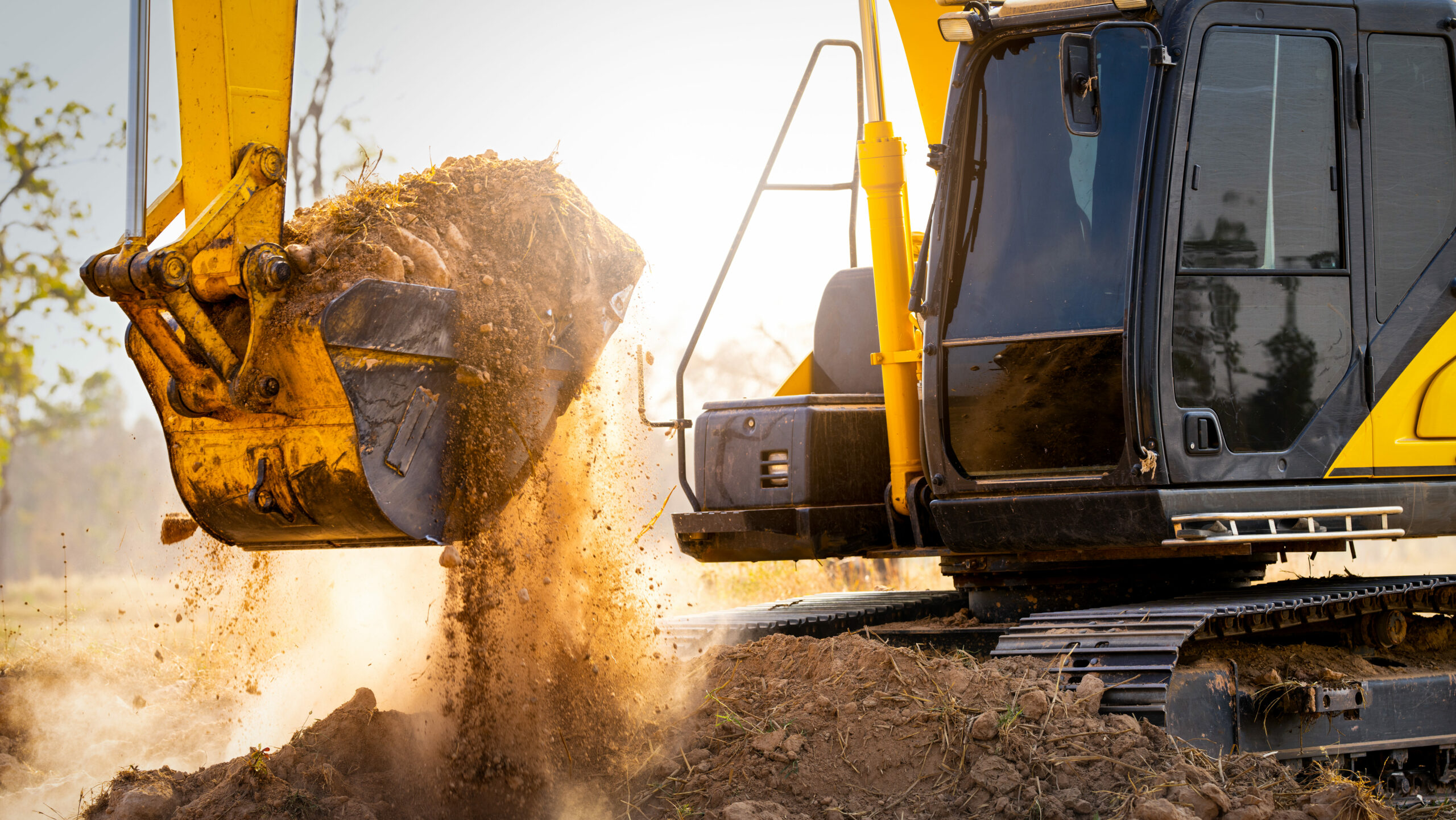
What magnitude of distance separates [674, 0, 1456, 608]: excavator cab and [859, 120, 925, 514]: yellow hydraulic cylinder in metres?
0.31

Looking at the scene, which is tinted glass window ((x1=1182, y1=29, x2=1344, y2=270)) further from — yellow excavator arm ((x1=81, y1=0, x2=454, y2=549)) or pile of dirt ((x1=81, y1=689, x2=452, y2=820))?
pile of dirt ((x1=81, y1=689, x2=452, y2=820))

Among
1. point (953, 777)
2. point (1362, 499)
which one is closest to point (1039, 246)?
point (1362, 499)

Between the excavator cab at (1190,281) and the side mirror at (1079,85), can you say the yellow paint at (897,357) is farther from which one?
the side mirror at (1079,85)

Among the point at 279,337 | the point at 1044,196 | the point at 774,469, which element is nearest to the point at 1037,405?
the point at 1044,196

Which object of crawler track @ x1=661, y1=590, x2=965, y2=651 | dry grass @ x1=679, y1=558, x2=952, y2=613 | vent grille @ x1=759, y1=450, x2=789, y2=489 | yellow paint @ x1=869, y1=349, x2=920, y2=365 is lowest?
dry grass @ x1=679, y1=558, x2=952, y2=613

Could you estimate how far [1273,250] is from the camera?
12.4 feet

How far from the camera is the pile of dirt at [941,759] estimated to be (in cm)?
316

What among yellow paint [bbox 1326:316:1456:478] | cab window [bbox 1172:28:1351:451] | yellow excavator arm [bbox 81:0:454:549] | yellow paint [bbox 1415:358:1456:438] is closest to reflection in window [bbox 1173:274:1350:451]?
cab window [bbox 1172:28:1351:451]

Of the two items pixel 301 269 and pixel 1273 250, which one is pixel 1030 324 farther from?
pixel 301 269

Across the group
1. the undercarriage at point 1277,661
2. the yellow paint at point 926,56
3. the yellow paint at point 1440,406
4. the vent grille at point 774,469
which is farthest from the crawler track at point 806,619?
the yellow paint at point 926,56

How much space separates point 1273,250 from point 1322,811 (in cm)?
169

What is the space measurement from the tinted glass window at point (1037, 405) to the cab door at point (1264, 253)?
6.9 inches

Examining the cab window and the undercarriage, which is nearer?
the undercarriage

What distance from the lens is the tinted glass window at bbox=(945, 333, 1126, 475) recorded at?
12.3 ft
